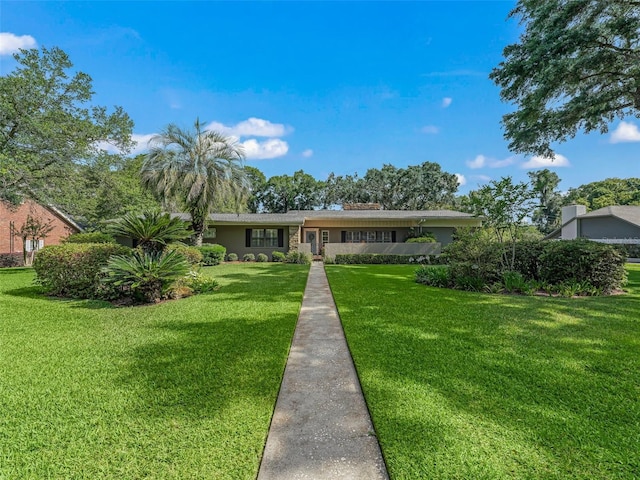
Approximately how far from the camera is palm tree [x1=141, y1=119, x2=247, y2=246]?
16141 millimetres

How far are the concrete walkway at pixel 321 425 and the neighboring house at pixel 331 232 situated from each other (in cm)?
1609

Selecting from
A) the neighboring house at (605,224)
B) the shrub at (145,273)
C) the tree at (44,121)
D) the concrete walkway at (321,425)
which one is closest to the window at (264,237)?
the tree at (44,121)

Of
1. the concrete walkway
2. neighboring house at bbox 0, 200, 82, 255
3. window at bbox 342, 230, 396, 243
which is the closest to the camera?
the concrete walkway

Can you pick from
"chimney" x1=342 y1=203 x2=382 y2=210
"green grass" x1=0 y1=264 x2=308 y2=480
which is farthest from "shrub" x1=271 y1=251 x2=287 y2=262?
"green grass" x1=0 y1=264 x2=308 y2=480

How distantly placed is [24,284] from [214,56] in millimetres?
11549

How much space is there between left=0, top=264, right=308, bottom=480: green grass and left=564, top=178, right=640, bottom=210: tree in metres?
49.1

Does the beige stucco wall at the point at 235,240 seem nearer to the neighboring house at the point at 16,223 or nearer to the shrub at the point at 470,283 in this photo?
the neighboring house at the point at 16,223

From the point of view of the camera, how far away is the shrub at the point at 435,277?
32.8ft

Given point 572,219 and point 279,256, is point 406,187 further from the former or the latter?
point 279,256

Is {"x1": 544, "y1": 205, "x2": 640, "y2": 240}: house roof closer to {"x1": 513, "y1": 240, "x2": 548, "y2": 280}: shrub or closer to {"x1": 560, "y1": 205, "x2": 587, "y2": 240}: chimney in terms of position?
{"x1": 560, "y1": 205, "x2": 587, "y2": 240}: chimney

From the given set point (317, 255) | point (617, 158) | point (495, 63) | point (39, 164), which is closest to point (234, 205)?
point (317, 255)

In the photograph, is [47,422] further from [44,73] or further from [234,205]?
[44,73]

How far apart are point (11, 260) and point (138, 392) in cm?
2356

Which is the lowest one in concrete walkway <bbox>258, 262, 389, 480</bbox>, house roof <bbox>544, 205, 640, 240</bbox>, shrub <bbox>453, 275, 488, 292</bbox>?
concrete walkway <bbox>258, 262, 389, 480</bbox>
